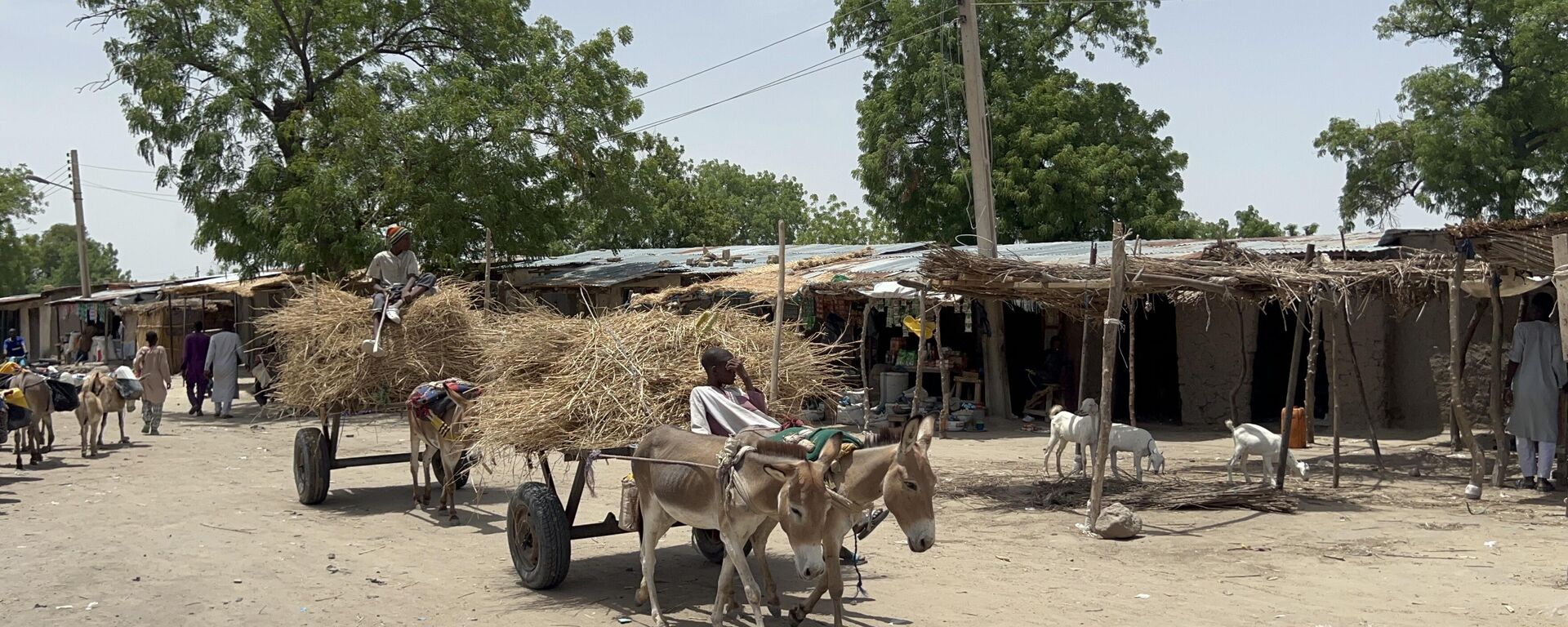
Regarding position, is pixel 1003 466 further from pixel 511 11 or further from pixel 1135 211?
pixel 1135 211

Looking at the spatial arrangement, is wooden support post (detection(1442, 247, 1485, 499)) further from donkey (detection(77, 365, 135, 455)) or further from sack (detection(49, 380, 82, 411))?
donkey (detection(77, 365, 135, 455))

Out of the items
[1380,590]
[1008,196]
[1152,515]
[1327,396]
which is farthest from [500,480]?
[1008,196]

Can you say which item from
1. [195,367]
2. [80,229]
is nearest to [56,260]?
[80,229]

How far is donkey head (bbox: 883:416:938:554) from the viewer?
19.8 feet

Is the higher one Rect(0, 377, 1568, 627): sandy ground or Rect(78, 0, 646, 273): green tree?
Rect(78, 0, 646, 273): green tree

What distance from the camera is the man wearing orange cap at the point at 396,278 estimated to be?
34.7 feet

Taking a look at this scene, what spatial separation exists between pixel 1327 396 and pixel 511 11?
57.5 feet

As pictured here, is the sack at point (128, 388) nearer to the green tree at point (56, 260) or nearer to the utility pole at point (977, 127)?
the utility pole at point (977, 127)

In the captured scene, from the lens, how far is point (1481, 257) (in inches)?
431

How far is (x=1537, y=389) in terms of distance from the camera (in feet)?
36.3

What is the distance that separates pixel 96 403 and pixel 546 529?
11419 millimetres

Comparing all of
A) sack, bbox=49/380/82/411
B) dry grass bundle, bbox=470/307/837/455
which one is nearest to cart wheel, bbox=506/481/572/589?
dry grass bundle, bbox=470/307/837/455

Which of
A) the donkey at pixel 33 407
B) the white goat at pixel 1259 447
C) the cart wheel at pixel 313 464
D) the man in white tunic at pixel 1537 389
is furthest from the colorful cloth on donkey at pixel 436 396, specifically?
the man in white tunic at pixel 1537 389

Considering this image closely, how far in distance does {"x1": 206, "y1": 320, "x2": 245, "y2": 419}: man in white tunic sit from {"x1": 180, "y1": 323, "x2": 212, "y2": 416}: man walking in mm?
396
